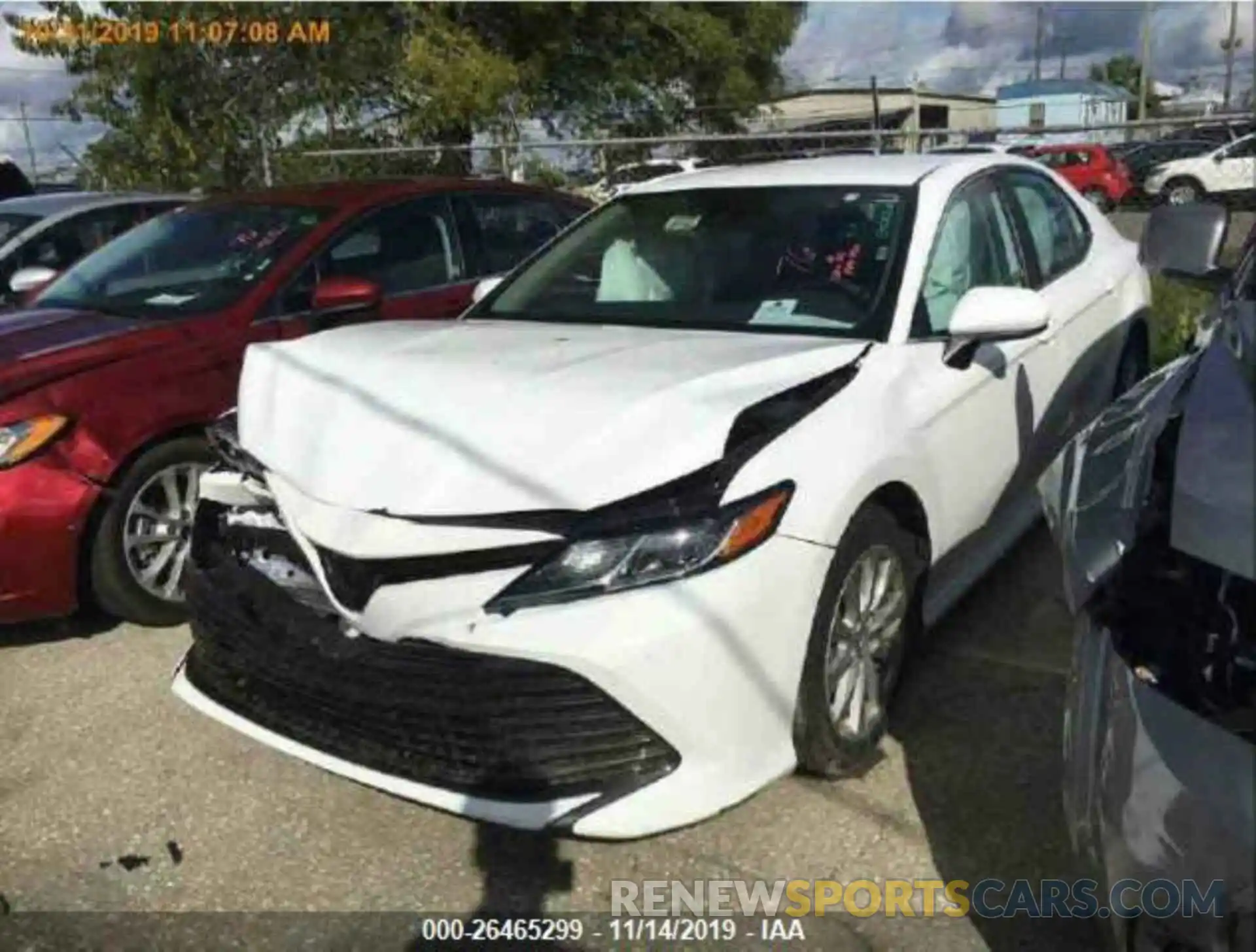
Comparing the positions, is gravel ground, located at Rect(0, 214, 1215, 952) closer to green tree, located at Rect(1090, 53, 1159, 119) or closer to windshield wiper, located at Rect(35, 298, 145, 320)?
Result: windshield wiper, located at Rect(35, 298, 145, 320)

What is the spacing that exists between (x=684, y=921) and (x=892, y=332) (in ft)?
5.43

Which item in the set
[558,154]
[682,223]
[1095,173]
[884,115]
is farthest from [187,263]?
[884,115]

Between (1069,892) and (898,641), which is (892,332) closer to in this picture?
(898,641)

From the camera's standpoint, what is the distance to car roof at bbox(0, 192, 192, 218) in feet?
26.5

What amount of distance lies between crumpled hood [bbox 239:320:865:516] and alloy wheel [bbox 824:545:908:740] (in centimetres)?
52

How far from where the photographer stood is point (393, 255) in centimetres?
540

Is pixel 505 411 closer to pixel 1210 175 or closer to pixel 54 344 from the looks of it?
pixel 54 344

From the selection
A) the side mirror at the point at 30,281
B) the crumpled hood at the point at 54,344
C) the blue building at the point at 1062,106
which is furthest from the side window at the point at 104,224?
the blue building at the point at 1062,106

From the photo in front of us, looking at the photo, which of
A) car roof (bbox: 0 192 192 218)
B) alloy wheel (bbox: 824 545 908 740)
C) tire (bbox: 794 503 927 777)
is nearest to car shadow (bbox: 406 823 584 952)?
tire (bbox: 794 503 927 777)

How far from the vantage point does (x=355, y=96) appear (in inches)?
656

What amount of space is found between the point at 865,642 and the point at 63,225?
22.2 feet

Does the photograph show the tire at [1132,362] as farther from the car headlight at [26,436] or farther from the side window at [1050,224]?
the car headlight at [26,436]

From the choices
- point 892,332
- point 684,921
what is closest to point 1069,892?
point 684,921

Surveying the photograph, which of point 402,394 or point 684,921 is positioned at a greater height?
point 402,394
